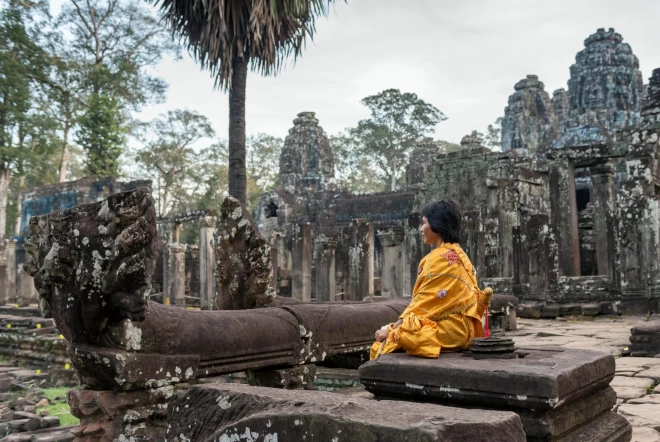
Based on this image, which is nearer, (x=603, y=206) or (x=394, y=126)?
(x=603, y=206)

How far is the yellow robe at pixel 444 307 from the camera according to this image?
3.19m

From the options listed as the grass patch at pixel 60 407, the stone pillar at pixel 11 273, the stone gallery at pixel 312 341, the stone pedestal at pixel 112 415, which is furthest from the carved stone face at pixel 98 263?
the stone pillar at pixel 11 273

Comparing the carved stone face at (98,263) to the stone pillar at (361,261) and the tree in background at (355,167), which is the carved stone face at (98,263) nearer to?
the stone pillar at (361,261)

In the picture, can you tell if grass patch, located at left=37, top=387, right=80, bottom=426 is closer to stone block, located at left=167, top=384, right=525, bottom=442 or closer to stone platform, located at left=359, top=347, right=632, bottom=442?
stone platform, located at left=359, top=347, right=632, bottom=442

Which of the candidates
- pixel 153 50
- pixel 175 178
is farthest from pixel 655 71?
pixel 175 178

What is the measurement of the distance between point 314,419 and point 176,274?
1614cm

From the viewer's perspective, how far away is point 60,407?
6477mm

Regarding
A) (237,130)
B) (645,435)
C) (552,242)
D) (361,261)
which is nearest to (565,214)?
(552,242)

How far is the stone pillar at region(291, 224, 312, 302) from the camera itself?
12943 mm

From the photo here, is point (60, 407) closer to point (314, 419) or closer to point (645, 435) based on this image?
point (645, 435)

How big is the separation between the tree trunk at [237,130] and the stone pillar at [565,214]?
6597 mm

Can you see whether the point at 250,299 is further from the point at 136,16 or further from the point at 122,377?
the point at 136,16

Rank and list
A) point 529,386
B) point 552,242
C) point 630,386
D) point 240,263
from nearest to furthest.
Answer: point 529,386 < point 240,263 < point 630,386 < point 552,242

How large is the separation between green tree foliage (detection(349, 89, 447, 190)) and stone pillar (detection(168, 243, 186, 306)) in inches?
1025
